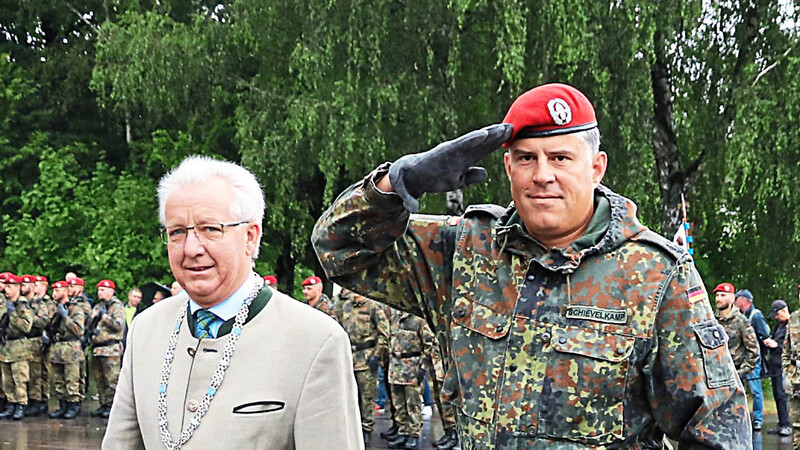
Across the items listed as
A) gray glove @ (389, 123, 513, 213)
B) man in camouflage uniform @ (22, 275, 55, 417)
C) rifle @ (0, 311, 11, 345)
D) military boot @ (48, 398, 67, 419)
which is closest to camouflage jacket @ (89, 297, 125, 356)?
man in camouflage uniform @ (22, 275, 55, 417)

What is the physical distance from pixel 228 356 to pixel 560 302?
0.92 meters

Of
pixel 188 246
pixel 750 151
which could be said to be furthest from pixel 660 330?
pixel 750 151

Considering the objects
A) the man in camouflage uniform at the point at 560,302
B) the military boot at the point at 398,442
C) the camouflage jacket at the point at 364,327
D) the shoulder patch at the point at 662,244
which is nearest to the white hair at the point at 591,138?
the man in camouflage uniform at the point at 560,302

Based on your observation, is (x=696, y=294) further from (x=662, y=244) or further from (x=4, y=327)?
(x=4, y=327)

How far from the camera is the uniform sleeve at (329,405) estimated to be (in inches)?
116

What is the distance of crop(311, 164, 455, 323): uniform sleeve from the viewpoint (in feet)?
9.62

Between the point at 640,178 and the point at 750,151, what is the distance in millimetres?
1653

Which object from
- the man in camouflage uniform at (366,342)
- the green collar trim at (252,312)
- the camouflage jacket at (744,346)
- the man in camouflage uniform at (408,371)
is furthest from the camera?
the man in camouflage uniform at (366,342)

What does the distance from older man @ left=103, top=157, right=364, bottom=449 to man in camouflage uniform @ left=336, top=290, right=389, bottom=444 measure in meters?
10.8

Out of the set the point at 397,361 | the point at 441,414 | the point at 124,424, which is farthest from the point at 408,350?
the point at 124,424

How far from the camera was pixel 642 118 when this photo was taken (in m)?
16.9

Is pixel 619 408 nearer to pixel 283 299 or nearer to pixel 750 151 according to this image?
pixel 283 299

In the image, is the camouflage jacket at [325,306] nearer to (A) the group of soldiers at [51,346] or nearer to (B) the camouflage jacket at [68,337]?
(A) the group of soldiers at [51,346]

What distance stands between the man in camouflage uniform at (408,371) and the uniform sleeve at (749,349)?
378 centimetres
